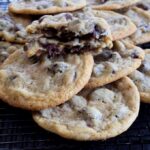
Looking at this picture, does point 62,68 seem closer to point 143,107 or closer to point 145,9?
point 143,107

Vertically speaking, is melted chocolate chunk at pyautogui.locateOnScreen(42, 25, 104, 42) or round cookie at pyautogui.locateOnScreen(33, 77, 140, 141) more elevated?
melted chocolate chunk at pyautogui.locateOnScreen(42, 25, 104, 42)

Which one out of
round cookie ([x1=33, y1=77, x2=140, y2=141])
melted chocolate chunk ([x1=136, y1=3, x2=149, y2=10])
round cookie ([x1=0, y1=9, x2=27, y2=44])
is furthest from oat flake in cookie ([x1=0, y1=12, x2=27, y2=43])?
melted chocolate chunk ([x1=136, y1=3, x2=149, y2=10])

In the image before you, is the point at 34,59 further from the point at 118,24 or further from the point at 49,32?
the point at 118,24

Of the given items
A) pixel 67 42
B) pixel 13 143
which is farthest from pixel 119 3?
pixel 13 143

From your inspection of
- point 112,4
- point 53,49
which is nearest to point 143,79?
point 53,49

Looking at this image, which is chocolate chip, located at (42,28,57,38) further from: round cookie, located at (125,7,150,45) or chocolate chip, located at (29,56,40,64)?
round cookie, located at (125,7,150,45)

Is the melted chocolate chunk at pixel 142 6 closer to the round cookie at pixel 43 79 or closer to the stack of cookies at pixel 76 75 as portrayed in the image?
the stack of cookies at pixel 76 75

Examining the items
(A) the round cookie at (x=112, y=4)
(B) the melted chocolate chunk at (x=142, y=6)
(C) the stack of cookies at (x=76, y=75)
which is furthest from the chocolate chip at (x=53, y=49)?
(B) the melted chocolate chunk at (x=142, y=6)
